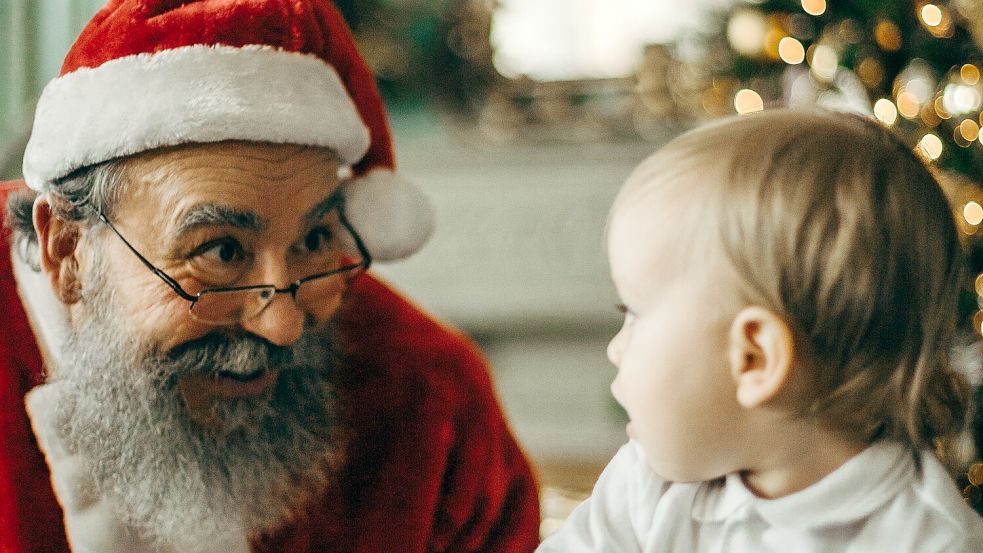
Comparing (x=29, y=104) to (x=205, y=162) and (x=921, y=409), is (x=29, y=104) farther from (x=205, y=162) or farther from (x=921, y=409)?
(x=921, y=409)

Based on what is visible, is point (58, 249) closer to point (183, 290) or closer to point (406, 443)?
point (183, 290)

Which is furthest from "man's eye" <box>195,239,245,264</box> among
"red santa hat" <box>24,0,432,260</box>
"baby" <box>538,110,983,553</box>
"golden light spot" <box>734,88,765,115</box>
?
"golden light spot" <box>734,88,765,115</box>

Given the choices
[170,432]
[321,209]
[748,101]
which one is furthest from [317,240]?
[748,101]

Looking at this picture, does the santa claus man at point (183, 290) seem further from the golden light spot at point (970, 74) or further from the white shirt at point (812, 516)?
the golden light spot at point (970, 74)

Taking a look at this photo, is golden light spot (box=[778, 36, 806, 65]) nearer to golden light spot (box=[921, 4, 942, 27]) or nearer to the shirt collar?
golden light spot (box=[921, 4, 942, 27])

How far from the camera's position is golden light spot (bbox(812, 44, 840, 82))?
1.90 m

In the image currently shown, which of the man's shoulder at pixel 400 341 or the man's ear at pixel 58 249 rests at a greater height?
the man's ear at pixel 58 249

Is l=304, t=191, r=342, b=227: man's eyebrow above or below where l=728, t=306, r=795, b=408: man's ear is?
below

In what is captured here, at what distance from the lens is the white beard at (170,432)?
1.06 m

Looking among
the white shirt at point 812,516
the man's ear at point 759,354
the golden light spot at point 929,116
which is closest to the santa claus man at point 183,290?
the white shirt at point 812,516

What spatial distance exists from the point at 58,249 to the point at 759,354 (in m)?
0.82

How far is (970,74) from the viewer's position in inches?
71.0

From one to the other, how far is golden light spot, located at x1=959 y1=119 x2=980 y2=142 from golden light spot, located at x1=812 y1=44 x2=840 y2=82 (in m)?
0.27

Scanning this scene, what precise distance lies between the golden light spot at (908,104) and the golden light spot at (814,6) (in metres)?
0.24
